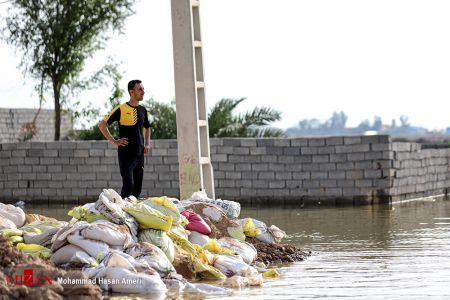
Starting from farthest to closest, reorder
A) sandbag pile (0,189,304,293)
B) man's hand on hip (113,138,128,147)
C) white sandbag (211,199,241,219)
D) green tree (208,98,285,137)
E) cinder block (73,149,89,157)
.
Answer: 1. green tree (208,98,285,137)
2. cinder block (73,149,89,157)
3. man's hand on hip (113,138,128,147)
4. white sandbag (211,199,241,219)
5. sandbag pile (0,189,304,293)

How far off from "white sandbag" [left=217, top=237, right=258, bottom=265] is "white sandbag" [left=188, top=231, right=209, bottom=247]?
157 millimetres

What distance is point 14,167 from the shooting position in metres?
22.9

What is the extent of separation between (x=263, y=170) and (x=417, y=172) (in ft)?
9.74

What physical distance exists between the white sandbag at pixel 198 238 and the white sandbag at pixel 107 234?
1.22 m

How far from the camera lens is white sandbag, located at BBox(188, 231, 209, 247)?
444 inches

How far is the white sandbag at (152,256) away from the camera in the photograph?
9.75 m

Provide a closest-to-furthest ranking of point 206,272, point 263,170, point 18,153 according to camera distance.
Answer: point 206,272
point 263,170
point 18,153

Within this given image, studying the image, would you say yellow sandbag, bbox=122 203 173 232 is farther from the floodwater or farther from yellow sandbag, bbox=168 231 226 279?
the floodwater

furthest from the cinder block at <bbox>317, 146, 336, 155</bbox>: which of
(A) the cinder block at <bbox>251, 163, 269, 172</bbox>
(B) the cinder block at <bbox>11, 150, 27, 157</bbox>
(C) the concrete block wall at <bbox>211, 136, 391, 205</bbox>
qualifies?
(B) the cinder block at <bbox>11, 150, 27, 157</bbox>

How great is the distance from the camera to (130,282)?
9.11 meters

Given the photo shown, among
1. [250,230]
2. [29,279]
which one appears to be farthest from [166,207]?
[29,279]

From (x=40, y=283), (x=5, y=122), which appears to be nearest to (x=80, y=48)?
(x=5, y=122)

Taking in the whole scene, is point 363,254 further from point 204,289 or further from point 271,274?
point 204,289

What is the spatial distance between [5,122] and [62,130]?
2531 millimetres
